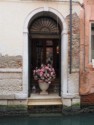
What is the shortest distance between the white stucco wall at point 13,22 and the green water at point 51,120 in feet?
6.92

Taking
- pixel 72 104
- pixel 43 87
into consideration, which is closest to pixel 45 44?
pixel 43 87

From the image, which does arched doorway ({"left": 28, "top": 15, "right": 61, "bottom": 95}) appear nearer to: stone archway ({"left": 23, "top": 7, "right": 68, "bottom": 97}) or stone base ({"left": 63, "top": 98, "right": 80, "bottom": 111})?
stone archway ({"left": 23, "top": 7, "right": 68, "bottom": 97})

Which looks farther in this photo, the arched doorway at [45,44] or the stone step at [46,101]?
the arched doorway at [45,44]

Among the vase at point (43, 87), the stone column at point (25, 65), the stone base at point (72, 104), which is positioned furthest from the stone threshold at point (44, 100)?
the stone column at point (25, 65)

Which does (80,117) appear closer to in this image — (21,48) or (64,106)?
(64,106)

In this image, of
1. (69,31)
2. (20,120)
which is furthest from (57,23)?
(20,120)

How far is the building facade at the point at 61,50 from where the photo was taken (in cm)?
907

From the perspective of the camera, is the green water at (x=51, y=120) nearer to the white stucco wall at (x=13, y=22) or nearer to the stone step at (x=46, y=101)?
the stone step at (x=46, y=101)

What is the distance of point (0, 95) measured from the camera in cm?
899

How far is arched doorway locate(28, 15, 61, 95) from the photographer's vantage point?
994cm

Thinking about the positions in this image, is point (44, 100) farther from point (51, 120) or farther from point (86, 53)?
point (86, 53)

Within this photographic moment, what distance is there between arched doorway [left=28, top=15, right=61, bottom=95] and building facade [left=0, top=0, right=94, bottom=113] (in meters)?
0.38

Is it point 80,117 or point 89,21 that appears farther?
point 89,21

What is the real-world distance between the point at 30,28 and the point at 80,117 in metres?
3.50
